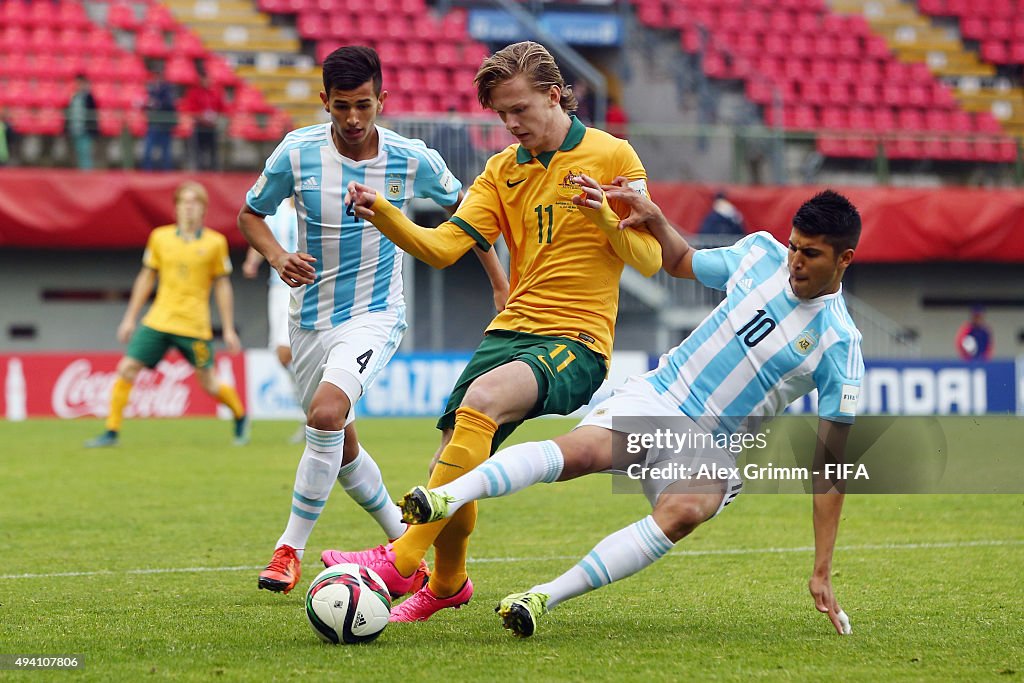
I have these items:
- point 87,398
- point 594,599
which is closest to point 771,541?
point 594,599

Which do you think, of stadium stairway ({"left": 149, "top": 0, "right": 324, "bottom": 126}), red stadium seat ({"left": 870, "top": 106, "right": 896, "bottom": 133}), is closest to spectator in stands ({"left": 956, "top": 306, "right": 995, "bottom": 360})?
red stadium seat ({"left": 870, "top": 106, "right": 896, "bottom": 133})

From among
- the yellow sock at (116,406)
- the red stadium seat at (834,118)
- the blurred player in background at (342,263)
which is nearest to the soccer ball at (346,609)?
the blurred player in background at (342,263)

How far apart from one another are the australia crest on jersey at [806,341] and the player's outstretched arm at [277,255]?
190 centimetres

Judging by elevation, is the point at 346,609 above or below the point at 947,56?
below

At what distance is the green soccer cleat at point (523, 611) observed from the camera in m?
4.61

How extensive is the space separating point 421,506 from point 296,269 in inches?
59.8

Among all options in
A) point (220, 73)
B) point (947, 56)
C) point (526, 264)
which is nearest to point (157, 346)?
point (526, 264)

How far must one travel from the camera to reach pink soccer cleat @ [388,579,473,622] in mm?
5152

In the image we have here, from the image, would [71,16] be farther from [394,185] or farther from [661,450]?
[661,450]

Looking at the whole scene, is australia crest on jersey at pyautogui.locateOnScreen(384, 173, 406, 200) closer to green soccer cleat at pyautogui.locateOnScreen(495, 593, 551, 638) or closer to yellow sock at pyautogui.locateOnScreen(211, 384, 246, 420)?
green soccer cleat at pyautogui.locateOnScreen(495, 593, 551, 638)

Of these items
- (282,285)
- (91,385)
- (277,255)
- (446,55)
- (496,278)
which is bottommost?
(91,385)

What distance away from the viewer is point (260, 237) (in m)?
5.97

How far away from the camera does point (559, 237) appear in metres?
5.32

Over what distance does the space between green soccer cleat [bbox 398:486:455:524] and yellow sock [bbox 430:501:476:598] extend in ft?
2.37
